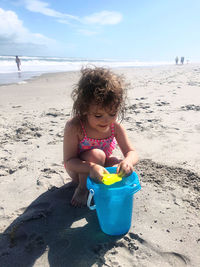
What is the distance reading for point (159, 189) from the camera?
2055 mm

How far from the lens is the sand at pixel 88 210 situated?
1.44 meters

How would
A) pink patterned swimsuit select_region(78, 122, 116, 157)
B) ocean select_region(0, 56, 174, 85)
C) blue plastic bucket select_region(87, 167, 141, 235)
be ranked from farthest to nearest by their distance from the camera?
ocean select_region(0, 56, 174, 85) → pink patterned swimsuit select_region(78, 122, 116, 157) → blue plastic bucket select_region(87, 167, 141, 235)

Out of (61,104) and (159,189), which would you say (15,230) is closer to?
(159,189)

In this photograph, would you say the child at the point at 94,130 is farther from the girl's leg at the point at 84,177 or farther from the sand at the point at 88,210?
the sand at the point at 88,210

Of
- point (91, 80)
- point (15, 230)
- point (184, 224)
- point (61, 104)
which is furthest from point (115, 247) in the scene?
point (61, 104)

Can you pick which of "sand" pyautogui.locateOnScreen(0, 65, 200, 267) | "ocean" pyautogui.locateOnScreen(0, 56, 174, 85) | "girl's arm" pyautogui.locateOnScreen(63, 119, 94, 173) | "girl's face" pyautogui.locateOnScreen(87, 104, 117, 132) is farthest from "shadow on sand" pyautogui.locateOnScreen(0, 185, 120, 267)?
"ocean" pyautogui.locateOnScreen(0, 56, 174, 85)

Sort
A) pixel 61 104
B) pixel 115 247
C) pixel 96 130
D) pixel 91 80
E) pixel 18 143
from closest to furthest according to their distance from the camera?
pixel 115 247
pixel 91 80
pixel 96 130
pixel 18 143
pixel 61 104

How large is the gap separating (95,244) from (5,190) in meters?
1.04

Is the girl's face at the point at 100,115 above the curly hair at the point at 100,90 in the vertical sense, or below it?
below

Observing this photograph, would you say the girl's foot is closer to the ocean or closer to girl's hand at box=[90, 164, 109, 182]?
girl's hand at box=[90, 164, 109, 182]

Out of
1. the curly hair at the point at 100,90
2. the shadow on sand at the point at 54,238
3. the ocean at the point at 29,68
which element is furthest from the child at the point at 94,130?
the ocean at the point at 29,68

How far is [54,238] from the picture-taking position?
5.14 ft

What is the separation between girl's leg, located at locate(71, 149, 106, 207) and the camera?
5.99 ft

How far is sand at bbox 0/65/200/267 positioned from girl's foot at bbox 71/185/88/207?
0.15 feet
